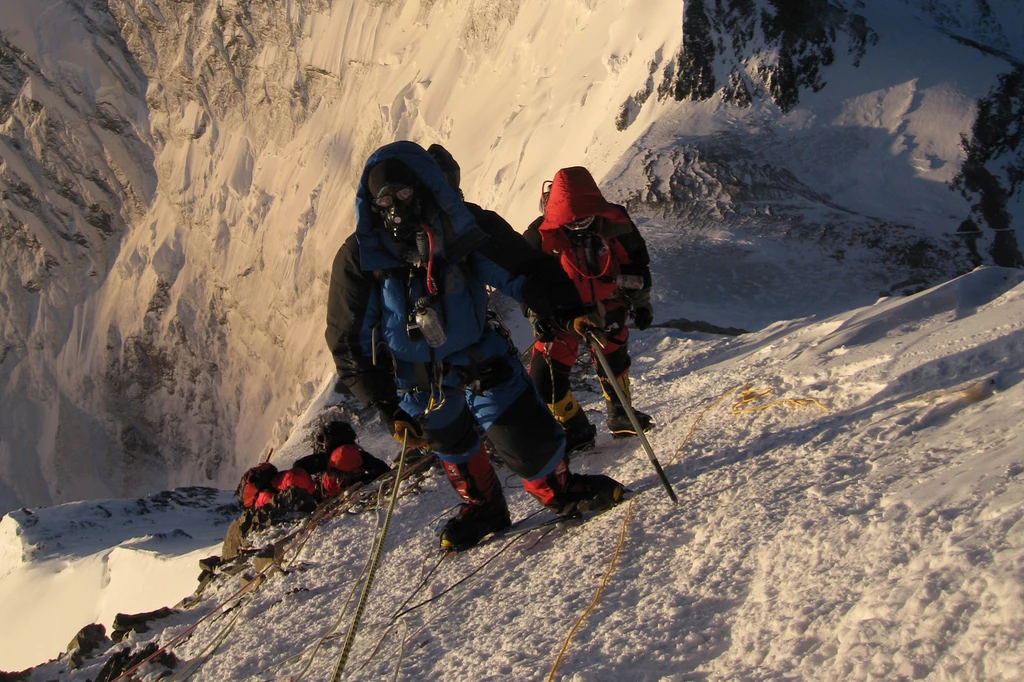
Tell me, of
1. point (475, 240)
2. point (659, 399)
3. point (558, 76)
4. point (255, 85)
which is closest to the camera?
point (475, 240)

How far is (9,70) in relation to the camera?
38.7 metres

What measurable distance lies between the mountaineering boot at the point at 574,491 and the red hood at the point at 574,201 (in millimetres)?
1567

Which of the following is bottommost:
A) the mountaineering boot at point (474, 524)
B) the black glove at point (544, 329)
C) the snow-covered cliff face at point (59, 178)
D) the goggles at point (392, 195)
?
the mountaineering boot at point (474, 524)

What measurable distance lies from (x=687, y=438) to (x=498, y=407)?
112cm

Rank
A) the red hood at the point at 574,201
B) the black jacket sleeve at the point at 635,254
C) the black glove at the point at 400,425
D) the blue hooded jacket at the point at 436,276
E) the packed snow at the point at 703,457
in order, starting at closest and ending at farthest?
the packed snow at the point at 703,457, the blue hooded jacket at the point at 436,276, the black glove at the point at 400,425, the red hood at the point at 574,201, the black jacket sleeve at the point at 635,254

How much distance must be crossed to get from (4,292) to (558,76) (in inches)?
1209

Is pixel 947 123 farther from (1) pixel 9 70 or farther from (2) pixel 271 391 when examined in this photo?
(1) pixel 9 70

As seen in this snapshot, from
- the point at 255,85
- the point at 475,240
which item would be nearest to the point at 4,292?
the point at 255,85

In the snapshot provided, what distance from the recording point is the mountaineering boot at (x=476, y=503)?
430 centimetres

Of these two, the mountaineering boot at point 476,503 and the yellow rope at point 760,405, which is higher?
the mountaineering boot at point 476,503

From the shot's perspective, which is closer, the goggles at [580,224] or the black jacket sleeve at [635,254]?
the goggles at [580,224]

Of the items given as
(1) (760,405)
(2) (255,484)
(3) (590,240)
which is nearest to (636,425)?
(1) (760,405)

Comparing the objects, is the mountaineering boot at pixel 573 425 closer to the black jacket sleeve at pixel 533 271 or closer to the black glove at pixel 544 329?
the black glove at pixel 544 329

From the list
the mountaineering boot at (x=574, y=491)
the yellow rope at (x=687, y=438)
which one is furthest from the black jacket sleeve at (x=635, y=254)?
the mountaineering boot at (x=574, y=491)
